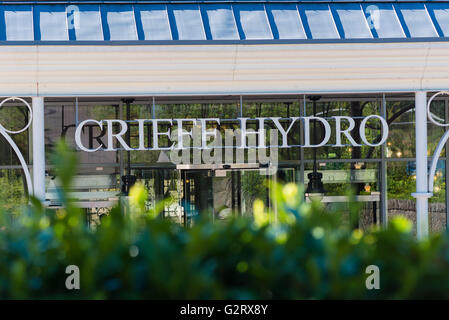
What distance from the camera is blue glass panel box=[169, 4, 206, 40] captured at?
8680mm

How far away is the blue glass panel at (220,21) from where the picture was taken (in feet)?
28.3

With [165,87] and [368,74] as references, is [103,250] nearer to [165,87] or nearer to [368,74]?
[165,87]

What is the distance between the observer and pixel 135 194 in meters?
1.72

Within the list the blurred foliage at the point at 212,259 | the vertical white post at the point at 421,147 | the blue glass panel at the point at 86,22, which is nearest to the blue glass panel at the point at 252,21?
the blue glass panel at the point at 86,22

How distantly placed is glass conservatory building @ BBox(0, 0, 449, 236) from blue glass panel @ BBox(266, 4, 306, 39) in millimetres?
24

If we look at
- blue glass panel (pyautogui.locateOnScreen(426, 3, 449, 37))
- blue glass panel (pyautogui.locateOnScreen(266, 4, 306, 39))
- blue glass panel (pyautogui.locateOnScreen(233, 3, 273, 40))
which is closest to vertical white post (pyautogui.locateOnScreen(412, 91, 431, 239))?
blue glass panel (pyautogui.locateOnScreen(426, 3, 449, 37))

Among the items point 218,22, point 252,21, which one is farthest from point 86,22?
point 252,21

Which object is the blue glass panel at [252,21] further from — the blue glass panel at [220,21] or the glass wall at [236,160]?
the glass wall at [236,160]

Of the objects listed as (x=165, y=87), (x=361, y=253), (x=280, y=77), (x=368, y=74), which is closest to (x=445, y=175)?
(x=368, y=74)

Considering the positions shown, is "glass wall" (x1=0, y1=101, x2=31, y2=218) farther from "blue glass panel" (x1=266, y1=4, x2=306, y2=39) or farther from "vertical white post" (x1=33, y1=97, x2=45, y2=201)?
"blue glass panel" (x1=266, y1=4, x2=306, y2=39)

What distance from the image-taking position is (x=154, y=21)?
29.5 feet

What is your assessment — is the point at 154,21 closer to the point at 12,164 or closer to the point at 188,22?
the point at 188,22

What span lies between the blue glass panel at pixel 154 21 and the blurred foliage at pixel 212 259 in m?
7.19
